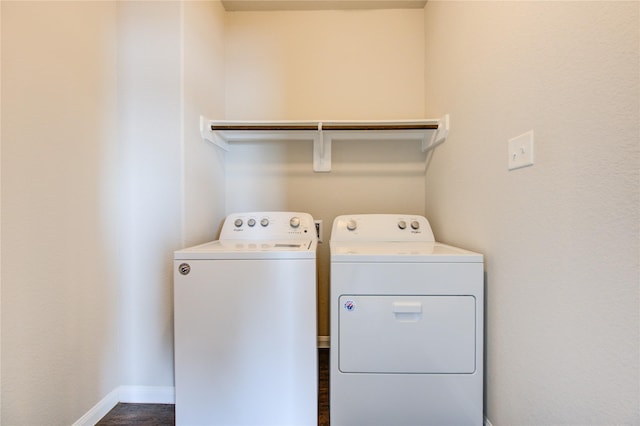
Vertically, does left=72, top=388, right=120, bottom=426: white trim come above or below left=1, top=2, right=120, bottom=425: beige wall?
below

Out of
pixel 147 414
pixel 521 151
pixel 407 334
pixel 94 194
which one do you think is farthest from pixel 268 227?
pixel 521 151

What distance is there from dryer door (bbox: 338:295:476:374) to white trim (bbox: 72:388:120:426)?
1109 millimetres

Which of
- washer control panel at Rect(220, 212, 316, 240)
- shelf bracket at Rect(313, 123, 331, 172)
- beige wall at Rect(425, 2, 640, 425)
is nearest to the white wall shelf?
shelf bracket at Rect(313, 123, 331, 172)

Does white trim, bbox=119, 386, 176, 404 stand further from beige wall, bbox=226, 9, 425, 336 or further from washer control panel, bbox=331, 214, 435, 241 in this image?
washer control panel, bbox=331, 214, 435, 241

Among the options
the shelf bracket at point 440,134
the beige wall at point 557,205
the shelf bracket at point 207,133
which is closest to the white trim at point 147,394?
the shelf bracket at point 207,133

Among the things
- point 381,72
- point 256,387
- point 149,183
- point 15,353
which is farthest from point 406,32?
point 15,353

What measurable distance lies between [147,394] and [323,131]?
1688mm

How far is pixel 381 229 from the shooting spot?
1.59 metres

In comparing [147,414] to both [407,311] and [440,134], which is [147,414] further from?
[440,134]

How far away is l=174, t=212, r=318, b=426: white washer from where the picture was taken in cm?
110

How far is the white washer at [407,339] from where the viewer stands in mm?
1074

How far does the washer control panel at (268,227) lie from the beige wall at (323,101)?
0.27 metres

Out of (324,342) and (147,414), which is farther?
(324,342)

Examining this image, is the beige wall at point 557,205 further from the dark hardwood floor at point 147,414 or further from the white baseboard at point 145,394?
the white baseboard at point 145,394
